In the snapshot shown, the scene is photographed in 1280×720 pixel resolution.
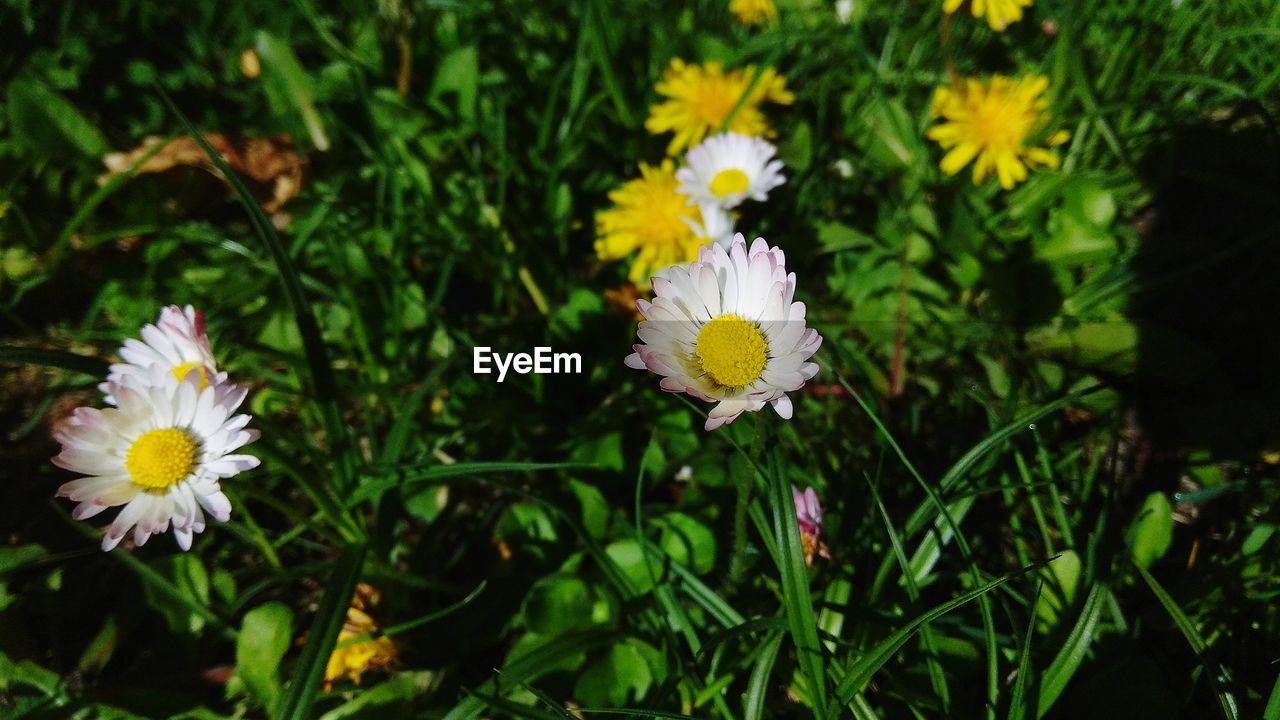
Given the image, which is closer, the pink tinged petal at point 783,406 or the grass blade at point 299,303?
the pink tinged petal at point 783,406

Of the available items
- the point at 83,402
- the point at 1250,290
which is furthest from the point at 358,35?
the point at 1250,290

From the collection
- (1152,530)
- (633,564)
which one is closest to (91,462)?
(633,564)

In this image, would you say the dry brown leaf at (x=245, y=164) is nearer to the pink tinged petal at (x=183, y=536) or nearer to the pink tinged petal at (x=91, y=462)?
the pink tinged petal at (x=91, y=462)

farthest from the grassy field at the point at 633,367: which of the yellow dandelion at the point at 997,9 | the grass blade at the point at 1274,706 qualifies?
the yellow dandelion at the point at 997,9

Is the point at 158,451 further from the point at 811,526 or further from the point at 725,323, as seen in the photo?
the point at 811,526

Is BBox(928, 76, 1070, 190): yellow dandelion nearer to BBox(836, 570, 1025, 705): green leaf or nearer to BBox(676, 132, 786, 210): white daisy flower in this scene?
BBox(676, 132, 786, 210): white daisy flower

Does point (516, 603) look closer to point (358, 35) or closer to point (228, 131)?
point (228, 131)
